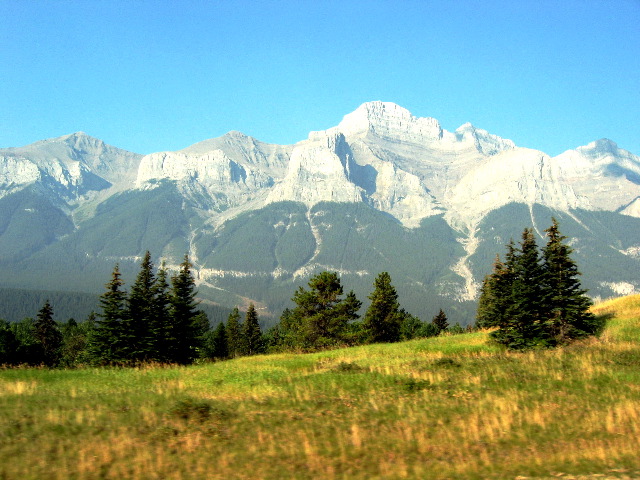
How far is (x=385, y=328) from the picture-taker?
220 ft

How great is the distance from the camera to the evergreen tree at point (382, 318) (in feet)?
218

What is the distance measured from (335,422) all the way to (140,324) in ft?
132

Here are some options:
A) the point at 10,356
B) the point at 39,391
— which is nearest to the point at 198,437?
the point at 39,391

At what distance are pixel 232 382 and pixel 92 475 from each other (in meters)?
9.93

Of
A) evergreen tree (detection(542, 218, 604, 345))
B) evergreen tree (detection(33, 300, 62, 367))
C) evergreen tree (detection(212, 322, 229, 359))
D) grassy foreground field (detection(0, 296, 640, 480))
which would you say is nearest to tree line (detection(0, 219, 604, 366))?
evergreen tree (detection(542, 218, 604, 345))

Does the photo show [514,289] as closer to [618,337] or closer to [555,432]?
[618,337]

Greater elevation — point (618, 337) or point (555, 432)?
point (618, 337)

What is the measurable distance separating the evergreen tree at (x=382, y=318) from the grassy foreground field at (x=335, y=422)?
43.9 metres

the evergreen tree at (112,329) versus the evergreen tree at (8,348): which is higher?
the evergreen tree at (112,329)

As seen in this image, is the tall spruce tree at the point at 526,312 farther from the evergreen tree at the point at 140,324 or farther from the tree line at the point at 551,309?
the evergreen tree at the point at 140,324

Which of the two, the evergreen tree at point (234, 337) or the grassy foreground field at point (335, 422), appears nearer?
the grassy foreground field at point (335, 422)

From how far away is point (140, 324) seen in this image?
163 feet

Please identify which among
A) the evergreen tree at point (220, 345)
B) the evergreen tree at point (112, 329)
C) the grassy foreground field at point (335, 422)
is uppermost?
the evergreen tree at point (112, 329)

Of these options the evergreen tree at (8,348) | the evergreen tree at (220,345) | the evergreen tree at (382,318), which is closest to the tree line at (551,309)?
the evergreen tree at (382,318)
